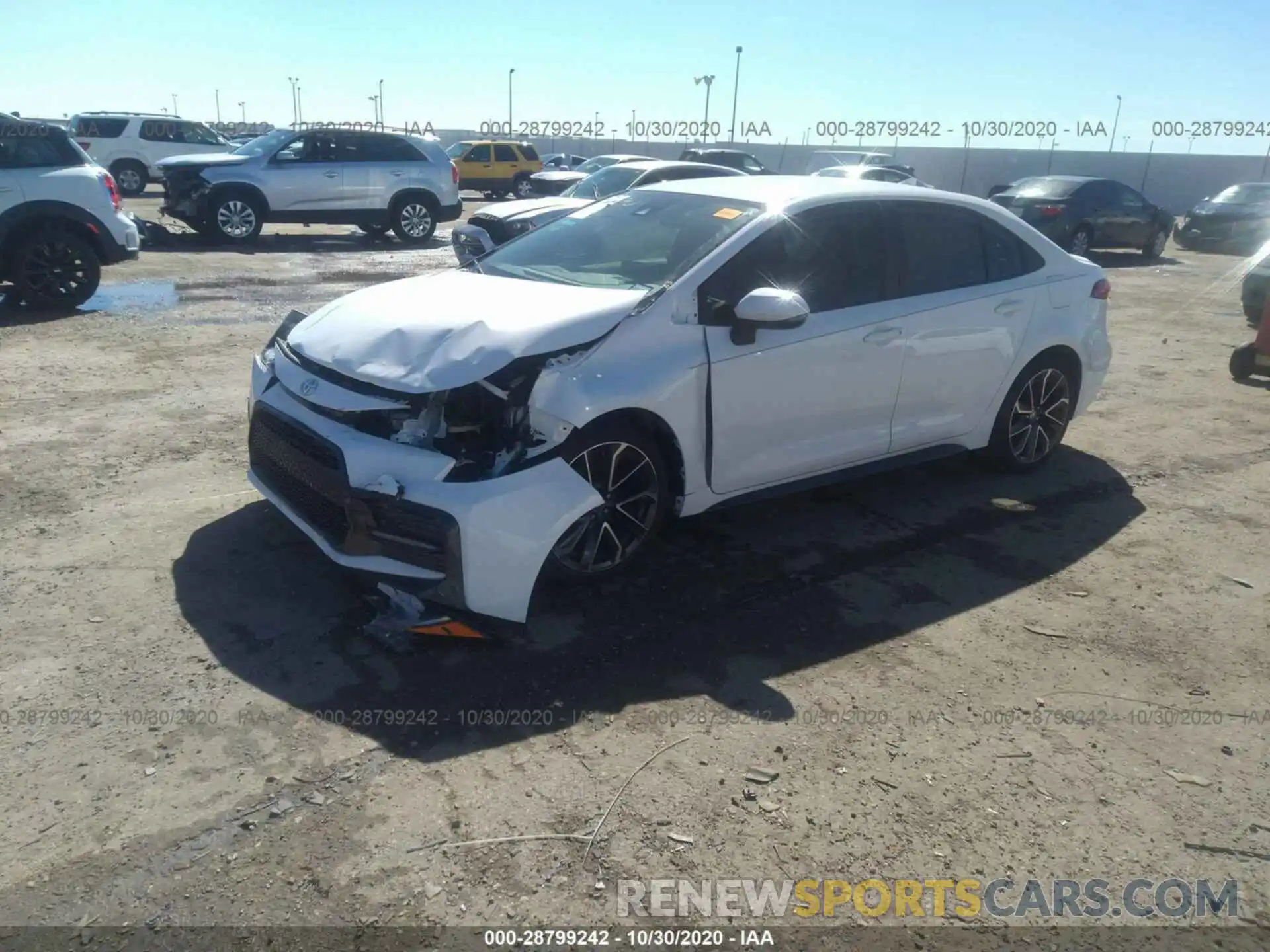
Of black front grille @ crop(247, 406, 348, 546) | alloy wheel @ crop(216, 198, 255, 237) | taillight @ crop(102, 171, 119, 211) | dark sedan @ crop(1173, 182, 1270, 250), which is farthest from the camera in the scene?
dark sedan @ crop(1173, 182, 1270, 250)

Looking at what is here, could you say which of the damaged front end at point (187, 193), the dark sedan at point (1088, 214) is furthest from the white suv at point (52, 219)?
the dark sedan at point (1088, 214)

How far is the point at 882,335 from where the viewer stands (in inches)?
191

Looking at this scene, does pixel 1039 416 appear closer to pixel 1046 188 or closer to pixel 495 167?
pixel 1046 188

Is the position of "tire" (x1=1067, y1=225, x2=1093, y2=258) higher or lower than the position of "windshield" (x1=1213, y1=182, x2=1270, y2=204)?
lower

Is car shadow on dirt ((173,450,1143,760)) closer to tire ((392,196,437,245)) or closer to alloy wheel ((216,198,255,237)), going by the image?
alloy wheel ((216,198,255,237))

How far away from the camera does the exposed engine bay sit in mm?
3758

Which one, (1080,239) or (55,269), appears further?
(1080,239)

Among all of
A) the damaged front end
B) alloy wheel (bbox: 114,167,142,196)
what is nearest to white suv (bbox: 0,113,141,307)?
the damaged front end

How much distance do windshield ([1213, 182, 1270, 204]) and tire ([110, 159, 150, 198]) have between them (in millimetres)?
25121

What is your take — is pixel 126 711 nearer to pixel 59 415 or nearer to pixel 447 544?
pixel 447 544

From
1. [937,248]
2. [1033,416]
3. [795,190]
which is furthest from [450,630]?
[1033,416]

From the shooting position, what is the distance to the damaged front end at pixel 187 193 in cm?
1530

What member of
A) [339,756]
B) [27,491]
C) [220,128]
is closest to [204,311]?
[27,491]

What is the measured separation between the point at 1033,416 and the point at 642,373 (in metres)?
3.01
